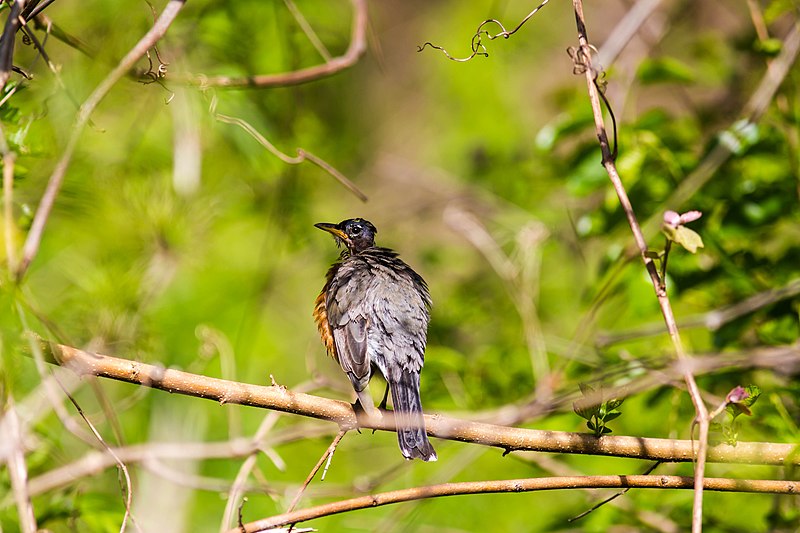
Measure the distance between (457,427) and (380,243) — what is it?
12.4 feet

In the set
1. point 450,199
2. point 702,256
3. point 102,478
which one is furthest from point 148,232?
point 702,256

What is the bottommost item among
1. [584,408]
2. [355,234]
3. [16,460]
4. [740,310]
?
[16,460]

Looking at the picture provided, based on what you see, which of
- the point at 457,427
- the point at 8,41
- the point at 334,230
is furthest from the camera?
the point at 334,230

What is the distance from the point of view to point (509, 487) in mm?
2322

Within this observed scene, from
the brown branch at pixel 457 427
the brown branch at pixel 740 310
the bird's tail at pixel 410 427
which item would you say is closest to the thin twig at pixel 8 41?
the brown branch at pixel 457 427

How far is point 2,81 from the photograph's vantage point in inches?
84.8

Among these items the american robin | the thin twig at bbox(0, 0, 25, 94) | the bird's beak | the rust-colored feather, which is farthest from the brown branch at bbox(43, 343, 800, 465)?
the bird's beak

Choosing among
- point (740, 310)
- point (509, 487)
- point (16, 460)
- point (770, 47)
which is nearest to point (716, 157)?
point (770, 47)

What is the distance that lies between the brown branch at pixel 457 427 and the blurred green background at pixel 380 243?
0.60 feet

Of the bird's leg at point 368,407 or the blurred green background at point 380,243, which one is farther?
the blurred green background at point 380,243

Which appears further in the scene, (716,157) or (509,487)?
(716,157)

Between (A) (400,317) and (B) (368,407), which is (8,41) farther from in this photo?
(A) (400,317)

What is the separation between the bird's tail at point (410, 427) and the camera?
2.88m

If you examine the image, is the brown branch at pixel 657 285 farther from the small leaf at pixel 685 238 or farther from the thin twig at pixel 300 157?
the thin twig at pixel 300 157
